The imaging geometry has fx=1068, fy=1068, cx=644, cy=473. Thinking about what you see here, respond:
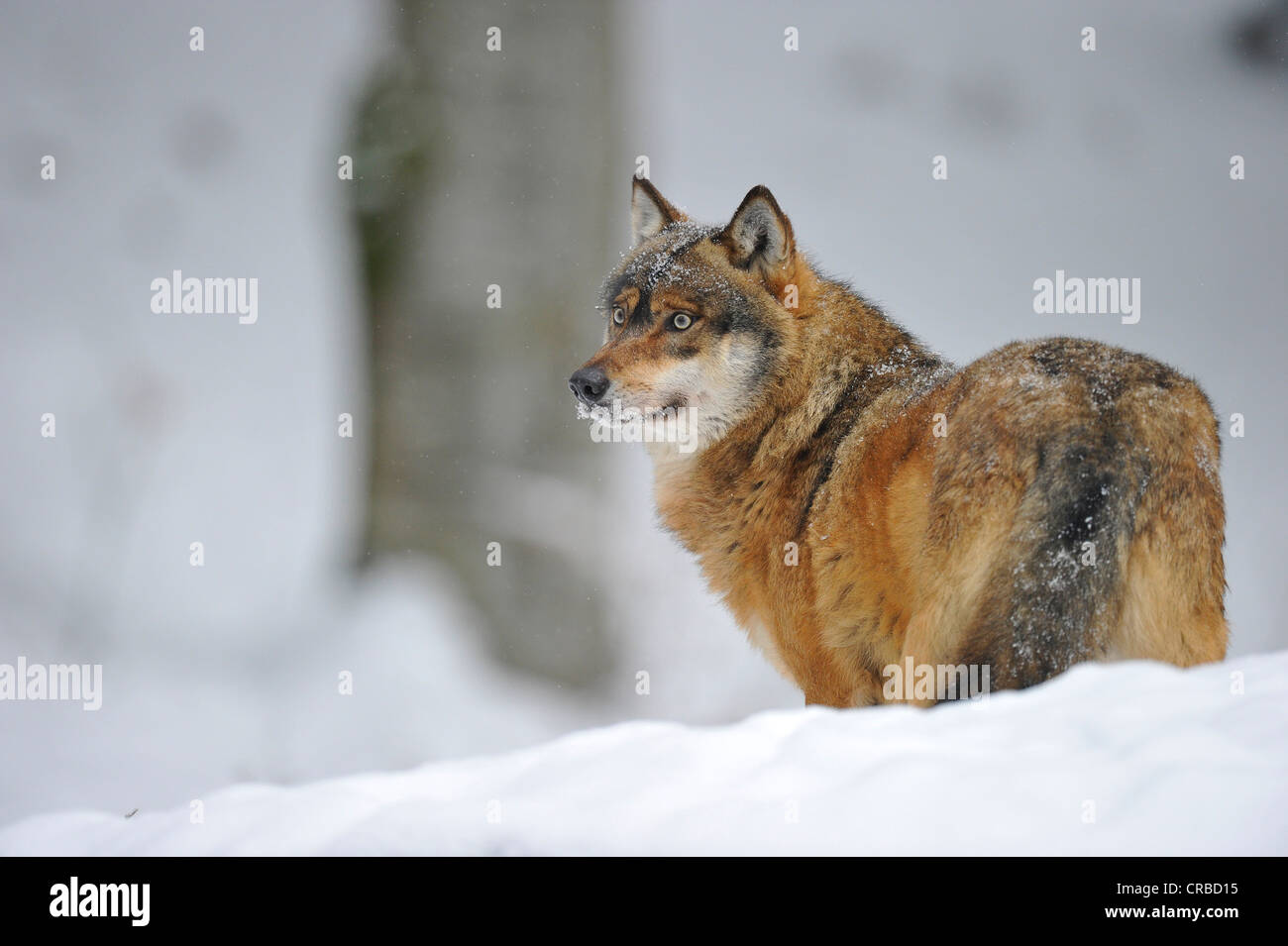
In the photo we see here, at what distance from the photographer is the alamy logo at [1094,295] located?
25.6ft

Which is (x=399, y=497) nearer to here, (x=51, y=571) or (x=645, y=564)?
(x=645, y=564)

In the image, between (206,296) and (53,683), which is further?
(206,296)

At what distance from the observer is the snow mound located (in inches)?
67.2

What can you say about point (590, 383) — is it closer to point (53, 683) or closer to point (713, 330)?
point (713, 330)

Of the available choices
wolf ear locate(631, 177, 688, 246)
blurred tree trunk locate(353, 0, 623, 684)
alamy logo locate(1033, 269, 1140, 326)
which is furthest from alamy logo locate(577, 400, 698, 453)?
alamy logo locate(1033, 269, 1140, 326)

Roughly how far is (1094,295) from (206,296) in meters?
6.81

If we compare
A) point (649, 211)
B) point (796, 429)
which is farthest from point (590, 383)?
point (649, 211)

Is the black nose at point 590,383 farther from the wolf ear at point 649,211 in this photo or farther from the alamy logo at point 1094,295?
the alamy logo at point 1094,295

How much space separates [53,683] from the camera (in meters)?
5.18

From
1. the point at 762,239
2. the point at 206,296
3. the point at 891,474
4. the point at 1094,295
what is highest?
the point at 206,296

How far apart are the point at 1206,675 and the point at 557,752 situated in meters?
1.29

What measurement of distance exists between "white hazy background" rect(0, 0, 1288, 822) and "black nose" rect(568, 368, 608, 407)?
200 centimetres

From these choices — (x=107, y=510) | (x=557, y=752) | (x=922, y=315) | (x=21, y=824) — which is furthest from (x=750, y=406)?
(x=922, y=315)

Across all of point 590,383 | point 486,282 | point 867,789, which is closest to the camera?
point 867,789
